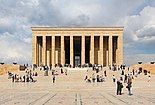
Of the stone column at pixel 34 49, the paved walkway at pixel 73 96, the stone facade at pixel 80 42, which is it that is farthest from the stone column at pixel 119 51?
the paved walkway at pixel 73 96

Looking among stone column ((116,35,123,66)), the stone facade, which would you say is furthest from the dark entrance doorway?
stone column ((116,35,123,66))

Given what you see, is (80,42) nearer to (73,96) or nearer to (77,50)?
(77,50)

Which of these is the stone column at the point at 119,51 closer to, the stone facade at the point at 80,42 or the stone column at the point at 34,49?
the stone facade at the point at 80,42

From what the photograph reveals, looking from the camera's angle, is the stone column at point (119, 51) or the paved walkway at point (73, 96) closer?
the paved walkway at point (73, 96)

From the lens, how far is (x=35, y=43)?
80.2m

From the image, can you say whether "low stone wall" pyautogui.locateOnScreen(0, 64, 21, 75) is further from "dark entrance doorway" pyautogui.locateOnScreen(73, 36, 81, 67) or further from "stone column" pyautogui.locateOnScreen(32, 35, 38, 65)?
"dark entrance doorway" pyautogui.locateOnScreen(73, 36, 81, 67)

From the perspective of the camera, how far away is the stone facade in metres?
79.8

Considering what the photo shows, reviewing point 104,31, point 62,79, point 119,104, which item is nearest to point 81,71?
point 62,79

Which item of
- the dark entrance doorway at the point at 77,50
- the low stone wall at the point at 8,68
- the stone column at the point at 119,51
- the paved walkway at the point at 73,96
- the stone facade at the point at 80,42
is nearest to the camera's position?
the paved walkway at the point at 73,96

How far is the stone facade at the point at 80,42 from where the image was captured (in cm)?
7981

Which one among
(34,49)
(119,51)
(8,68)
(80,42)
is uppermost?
(80,42)

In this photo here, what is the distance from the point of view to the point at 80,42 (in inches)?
3403

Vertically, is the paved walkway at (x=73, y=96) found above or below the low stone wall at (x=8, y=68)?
below

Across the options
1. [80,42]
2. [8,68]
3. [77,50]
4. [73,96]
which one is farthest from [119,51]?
[73,96]
